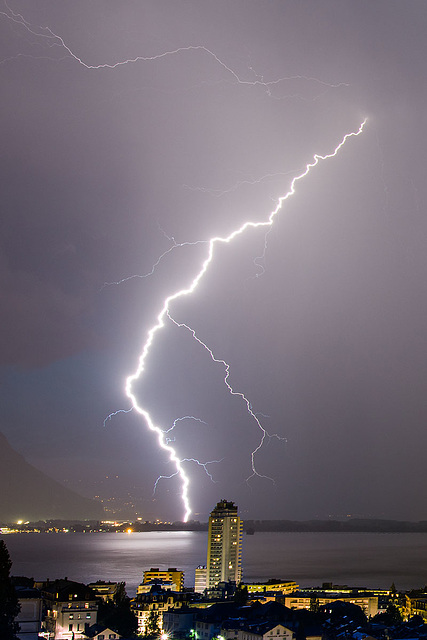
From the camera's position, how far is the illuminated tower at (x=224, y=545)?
50.5 m

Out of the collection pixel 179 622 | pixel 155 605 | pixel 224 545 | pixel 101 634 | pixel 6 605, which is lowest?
pixel 101 634

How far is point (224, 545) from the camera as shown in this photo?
171 feet

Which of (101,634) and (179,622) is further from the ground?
(179,622)

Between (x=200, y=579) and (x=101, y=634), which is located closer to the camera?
(x=101, y=634)

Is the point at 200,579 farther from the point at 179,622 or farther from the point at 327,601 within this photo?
the point at 179,622

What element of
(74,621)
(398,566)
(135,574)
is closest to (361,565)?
(398,566)

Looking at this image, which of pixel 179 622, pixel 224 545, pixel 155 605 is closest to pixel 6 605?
pixel 179 622

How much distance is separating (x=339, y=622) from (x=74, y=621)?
879 cm

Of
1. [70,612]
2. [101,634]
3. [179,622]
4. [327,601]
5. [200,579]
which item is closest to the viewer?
[101,634]

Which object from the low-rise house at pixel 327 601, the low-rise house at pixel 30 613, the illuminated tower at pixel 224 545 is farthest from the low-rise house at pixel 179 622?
the illuminated tower at pixel 224 545

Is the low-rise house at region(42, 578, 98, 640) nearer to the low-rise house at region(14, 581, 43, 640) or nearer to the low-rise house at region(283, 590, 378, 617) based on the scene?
the low-rise house at region(14, 581, 43, 640)

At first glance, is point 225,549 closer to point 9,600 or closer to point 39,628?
point 39,628

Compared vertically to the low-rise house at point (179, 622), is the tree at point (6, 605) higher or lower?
higher

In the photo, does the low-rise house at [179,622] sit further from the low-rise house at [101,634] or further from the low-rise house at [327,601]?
the low-rise house at [327,601]
